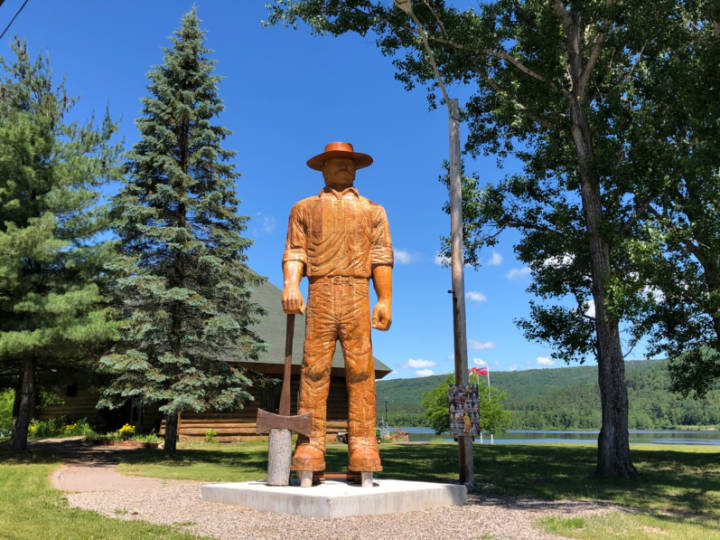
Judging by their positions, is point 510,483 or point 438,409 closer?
point 510,483

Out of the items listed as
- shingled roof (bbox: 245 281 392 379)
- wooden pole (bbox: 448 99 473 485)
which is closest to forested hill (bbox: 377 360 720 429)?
shingled roof (bbox: 245 281 392 379)

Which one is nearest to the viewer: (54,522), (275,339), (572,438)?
(54,522)

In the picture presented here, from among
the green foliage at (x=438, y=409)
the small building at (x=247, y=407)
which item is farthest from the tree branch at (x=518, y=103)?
the green foliage at (x=438, y=409)

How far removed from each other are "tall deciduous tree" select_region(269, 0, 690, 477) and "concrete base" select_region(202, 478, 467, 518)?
6.47 m

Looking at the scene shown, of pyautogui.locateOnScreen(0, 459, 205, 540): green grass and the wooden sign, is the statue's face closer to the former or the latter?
the wooden sign

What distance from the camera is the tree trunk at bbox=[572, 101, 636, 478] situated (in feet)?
42.7

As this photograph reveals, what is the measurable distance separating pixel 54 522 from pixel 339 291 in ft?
14.7

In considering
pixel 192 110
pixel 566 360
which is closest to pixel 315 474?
pixel 566 360

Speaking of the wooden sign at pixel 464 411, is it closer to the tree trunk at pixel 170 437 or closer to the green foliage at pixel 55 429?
the tree trunk at pixel 170 437

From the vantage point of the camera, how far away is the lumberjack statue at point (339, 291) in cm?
835

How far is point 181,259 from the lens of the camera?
1736 centimetres

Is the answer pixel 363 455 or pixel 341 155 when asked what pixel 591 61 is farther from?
pixel 363 455

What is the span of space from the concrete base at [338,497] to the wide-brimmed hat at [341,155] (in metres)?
4.76

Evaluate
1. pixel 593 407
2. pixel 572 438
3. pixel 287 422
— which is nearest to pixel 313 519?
pixel 287 422
